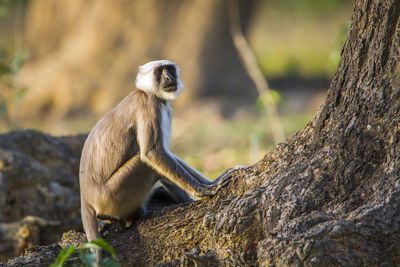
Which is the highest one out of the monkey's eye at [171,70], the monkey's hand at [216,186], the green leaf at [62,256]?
the monkey's eye at [171,70]

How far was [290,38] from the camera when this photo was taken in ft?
68.9

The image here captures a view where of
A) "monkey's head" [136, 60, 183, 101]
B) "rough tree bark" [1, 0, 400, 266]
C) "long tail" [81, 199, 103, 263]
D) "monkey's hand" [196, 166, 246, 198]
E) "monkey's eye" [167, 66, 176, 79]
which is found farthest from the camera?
"monkey's eye" [167, 66, 176, 79]

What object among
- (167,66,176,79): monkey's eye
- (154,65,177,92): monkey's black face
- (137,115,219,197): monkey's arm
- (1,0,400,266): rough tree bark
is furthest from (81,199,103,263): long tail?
(167,66,176,79): monkey's eye

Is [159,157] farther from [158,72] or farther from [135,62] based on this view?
[135,62]

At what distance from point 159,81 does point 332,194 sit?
69.0 inches

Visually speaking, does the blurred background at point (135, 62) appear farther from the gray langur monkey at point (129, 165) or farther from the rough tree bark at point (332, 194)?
the rough tree bark at point (332, 194)

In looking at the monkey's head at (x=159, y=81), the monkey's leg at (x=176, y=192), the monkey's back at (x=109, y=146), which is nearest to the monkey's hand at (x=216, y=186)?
the monkey's leg at (x=176, y=192)

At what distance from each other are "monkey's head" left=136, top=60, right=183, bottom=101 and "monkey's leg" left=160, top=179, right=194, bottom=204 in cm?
64

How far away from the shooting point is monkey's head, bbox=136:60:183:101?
161 inches

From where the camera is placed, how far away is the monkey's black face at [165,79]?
4102mm

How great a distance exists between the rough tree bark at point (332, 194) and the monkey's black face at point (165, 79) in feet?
3.81

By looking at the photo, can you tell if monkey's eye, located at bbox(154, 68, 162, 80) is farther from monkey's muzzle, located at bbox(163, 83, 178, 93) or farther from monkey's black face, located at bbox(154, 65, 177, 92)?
monkey's muzzle, located at bbox(163, 83, 178, 93)

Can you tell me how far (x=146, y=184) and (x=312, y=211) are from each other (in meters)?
1.32

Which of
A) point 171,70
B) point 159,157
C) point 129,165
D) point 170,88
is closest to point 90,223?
point 129,165
